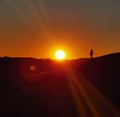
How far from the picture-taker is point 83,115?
19.2 metres

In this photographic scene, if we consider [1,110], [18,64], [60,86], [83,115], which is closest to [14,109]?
[1,110]

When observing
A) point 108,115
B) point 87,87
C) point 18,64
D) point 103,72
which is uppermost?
point 18,64

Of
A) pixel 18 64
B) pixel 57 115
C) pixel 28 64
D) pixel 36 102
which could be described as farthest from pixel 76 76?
pixel 28 64

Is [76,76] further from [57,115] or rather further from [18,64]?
[18,64]

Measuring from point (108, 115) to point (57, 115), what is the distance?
98.0 inches

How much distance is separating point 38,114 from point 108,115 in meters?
3.42

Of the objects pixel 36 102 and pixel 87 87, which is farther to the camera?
pixel 87 87

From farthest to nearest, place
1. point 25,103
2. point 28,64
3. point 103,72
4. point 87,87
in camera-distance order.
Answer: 1. point 28,64
2. point 103,72
3. point 87,87
4. point 25,103

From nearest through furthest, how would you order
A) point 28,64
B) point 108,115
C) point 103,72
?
point 108,115
point 103,72
point 28,64

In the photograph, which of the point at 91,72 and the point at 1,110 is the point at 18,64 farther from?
the point at 1,110

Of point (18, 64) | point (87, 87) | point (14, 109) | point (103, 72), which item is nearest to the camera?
point (14, 109)

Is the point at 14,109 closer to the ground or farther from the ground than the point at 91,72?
closer to the ground

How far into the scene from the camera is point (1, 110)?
797 inches

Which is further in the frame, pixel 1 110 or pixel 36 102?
pixel 36 102
